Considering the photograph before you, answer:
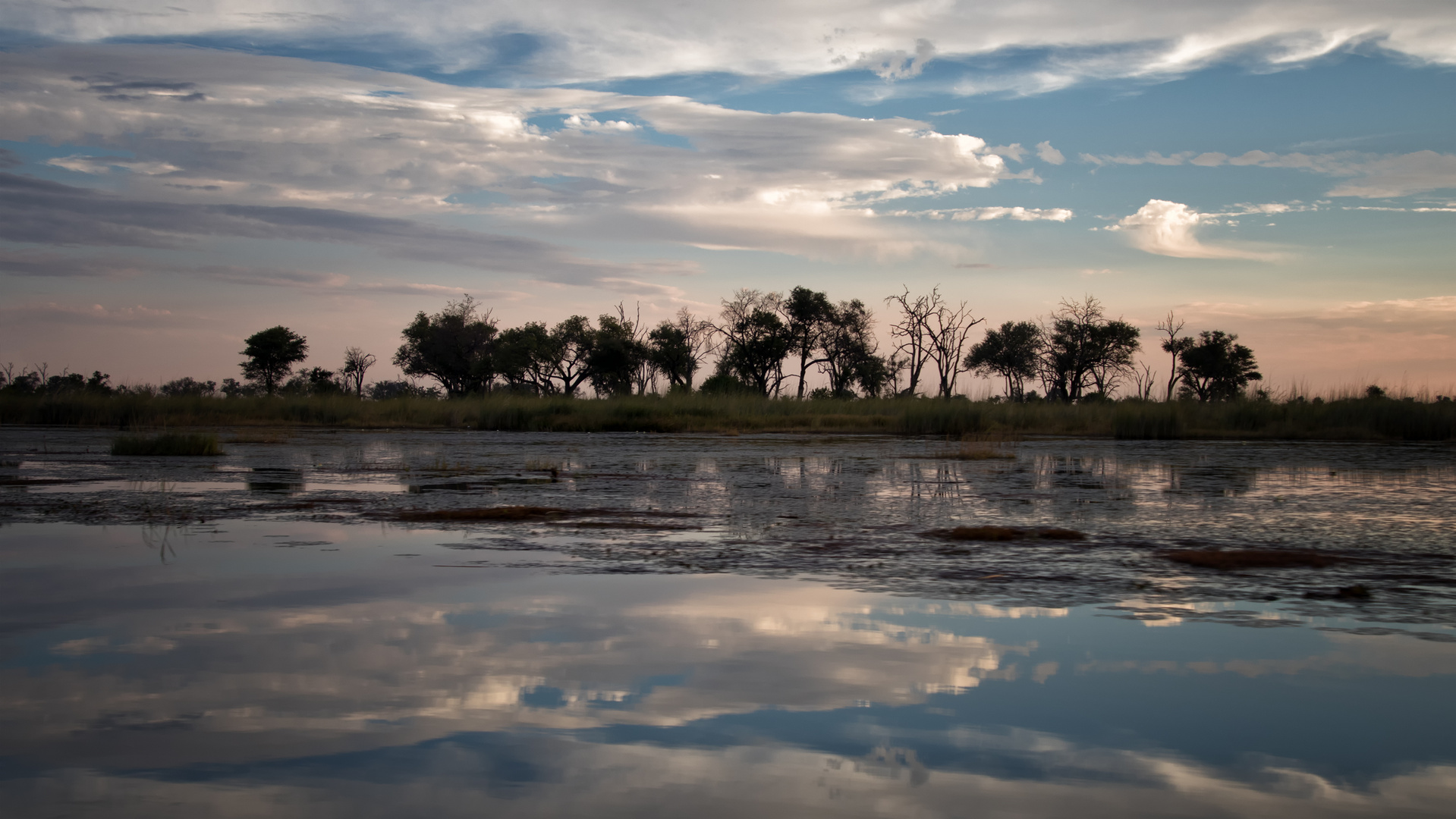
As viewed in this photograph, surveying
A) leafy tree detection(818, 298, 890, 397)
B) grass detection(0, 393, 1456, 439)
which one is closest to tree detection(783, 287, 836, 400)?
leafy tree detection(818, 298, 890, 397)

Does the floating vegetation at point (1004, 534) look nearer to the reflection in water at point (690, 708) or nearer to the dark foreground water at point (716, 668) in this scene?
the dark foreground water at point (716, 668)

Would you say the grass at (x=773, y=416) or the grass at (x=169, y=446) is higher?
the grass at (x=773, y=416)

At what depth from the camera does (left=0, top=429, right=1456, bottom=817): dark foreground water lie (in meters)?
2.14

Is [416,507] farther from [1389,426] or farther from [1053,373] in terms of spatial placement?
[1053,373]

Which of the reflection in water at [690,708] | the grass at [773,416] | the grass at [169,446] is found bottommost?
the reflection in water at [690,708]

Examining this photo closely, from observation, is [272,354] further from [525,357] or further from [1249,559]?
[1249,559]

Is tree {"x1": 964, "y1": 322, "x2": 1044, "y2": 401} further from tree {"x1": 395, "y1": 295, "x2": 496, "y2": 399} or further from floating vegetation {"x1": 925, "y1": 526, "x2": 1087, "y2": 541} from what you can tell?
floating vegetation {"x1": 925, "y1": 526, "x2": 1087, "y2": 541}

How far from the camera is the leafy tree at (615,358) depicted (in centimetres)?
6053

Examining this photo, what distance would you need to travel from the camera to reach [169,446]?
14.3 meters

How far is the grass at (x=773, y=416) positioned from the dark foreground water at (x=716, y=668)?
16.9 meters

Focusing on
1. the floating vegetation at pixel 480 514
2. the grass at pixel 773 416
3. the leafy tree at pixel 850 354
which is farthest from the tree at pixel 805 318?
the floating vegetation at pixel 480 514

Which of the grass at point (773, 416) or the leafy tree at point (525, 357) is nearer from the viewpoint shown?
the grass at point (773, 416)

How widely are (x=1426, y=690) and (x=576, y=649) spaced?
257 centimetres

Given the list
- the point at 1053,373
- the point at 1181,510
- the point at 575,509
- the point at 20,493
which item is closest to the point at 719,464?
the point at 575,509
